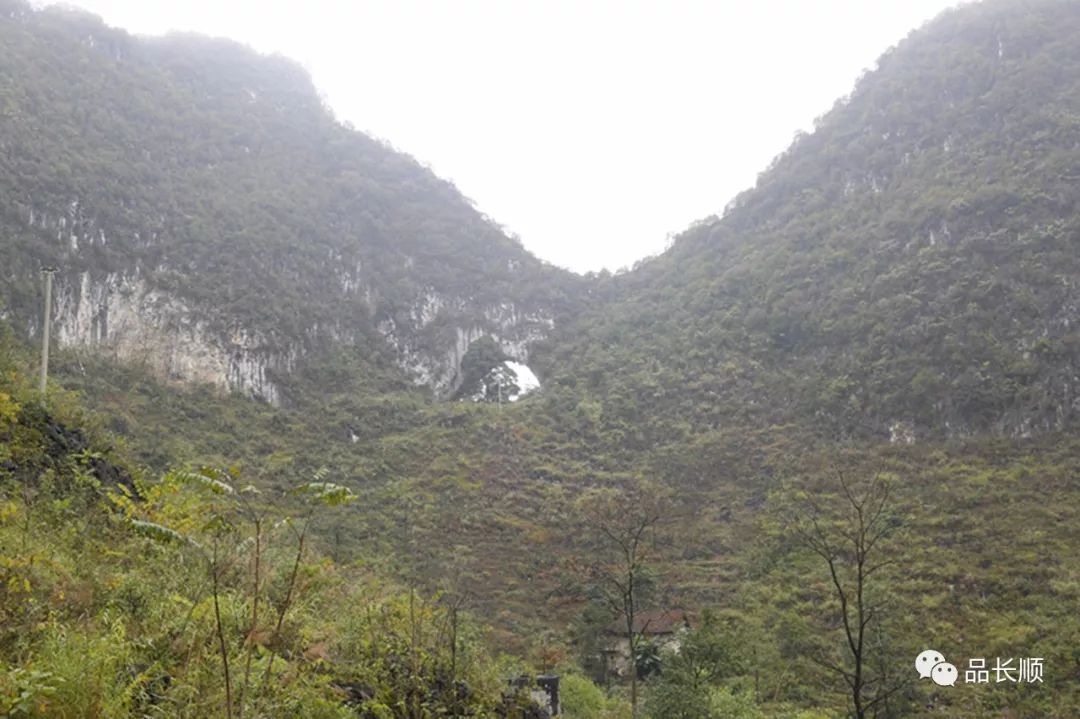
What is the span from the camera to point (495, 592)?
27.6m

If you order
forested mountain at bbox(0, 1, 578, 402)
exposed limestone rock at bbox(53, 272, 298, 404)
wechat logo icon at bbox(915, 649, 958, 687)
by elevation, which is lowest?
wechat logo icon at bbox(915, 649, 958, 687)

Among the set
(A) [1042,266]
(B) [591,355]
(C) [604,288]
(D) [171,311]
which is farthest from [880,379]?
(D) [171,311]

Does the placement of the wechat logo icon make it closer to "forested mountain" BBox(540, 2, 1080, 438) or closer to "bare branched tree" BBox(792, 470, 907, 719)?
"bare branched tree" BBox(792, 470, 907, 719)

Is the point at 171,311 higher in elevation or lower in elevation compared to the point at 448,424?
higher

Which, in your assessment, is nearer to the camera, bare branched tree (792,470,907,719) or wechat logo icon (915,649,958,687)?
bare branched tree (792,470,907,719)

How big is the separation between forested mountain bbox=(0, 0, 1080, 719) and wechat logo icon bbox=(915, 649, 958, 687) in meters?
0.45

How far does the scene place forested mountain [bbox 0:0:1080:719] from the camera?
21.7 feet

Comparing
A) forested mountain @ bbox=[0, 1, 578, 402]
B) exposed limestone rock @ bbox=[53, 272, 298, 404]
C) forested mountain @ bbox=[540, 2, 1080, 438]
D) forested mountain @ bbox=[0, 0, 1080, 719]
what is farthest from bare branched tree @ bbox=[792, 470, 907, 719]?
forested mountain @ bbox=[0, 1, 578, 402]

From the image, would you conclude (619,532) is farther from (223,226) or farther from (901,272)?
(223,226)

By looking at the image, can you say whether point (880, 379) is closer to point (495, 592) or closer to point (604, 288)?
point (495, 592)

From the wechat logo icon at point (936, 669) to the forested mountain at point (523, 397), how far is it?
1.46 feet

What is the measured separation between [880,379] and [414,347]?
34.0m

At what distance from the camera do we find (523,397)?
176 ft

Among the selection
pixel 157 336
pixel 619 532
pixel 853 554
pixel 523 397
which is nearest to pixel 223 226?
pixel 157 336
